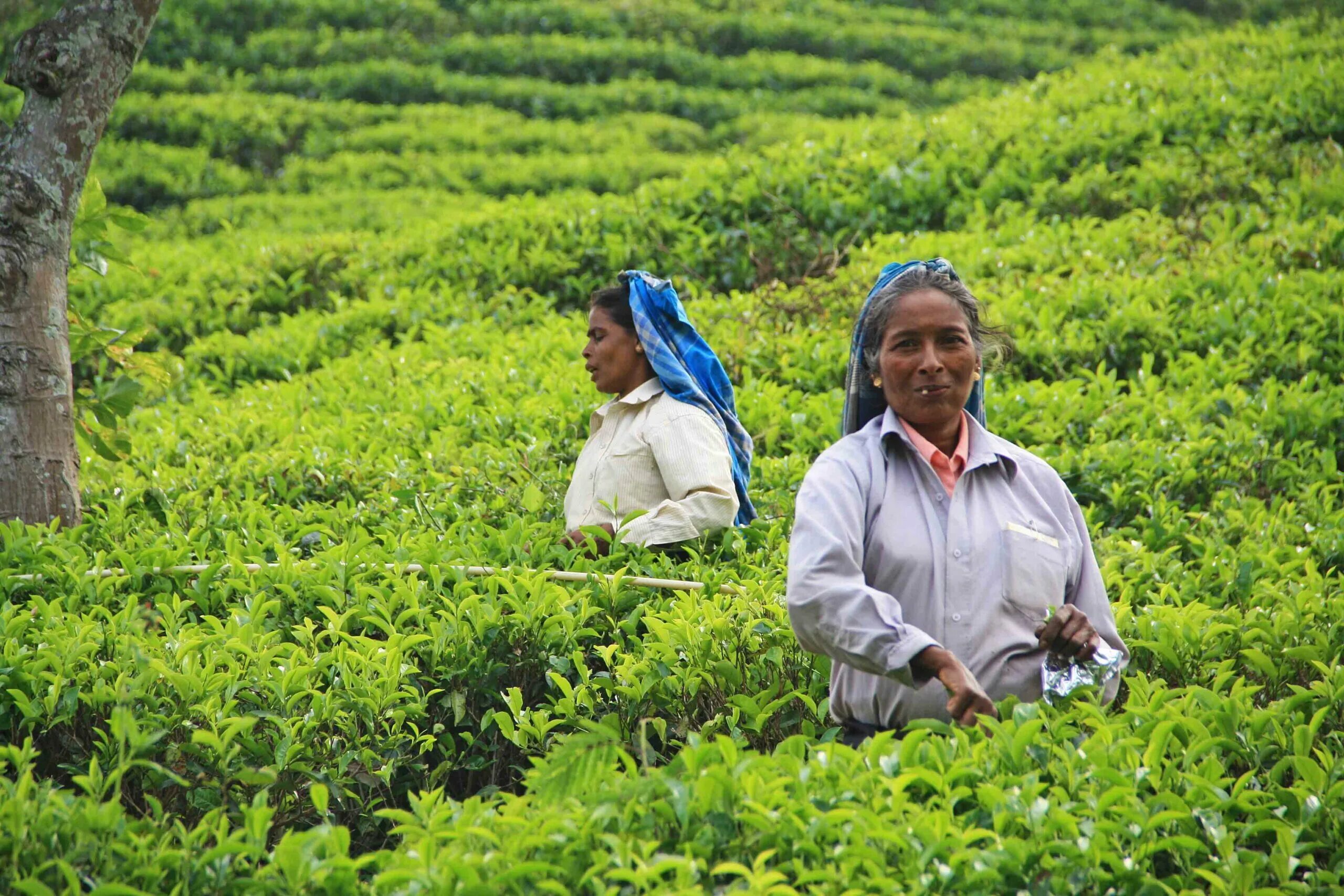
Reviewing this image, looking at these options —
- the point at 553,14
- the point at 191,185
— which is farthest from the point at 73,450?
the point at 553,14

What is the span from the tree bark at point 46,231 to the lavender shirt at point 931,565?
2.51 metres

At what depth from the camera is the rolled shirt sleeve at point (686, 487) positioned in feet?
11.6

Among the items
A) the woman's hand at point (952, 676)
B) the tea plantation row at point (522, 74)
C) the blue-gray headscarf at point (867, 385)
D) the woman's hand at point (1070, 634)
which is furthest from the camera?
the tea plantation row at point (522, 74)

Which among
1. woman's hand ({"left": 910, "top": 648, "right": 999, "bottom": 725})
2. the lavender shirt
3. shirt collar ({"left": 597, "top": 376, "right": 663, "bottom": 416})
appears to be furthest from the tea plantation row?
woman's hand ({"left": 910, "top": 648, "right": 999, "bottom": 725})

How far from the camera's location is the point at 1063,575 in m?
2.46

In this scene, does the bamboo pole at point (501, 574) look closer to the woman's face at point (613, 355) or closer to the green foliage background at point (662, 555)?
the green foliage background at point (662, 555)

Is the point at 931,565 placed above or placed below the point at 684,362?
below

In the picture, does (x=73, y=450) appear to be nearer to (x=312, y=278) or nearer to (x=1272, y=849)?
(x=1272, y=849)

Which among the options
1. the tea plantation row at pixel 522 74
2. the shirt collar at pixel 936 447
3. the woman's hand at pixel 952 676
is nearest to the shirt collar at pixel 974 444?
the shirt collar at pixel 936 447

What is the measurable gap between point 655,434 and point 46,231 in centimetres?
195

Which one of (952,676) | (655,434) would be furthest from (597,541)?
(952,676)

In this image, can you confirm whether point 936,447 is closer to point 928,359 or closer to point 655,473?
point 928,359

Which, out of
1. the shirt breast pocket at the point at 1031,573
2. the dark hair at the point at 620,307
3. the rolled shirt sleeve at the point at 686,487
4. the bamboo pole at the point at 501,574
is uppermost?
the dark hair at the point at 620,307

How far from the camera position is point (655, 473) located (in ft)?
12.1
